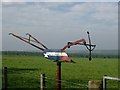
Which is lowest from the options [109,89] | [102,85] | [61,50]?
[109,89]

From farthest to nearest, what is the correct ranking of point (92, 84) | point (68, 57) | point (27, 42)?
point (27, 42) < point (68, 57) < point (92, 84)

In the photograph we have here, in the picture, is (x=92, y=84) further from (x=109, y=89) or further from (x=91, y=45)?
(x=109, y=89)

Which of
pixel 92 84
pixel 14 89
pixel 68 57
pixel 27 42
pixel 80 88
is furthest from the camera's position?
pixel 80 88

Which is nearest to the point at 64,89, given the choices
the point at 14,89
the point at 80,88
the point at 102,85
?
the point at 80,88

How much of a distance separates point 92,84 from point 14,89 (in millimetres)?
7705

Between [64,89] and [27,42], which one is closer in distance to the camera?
[27,42]

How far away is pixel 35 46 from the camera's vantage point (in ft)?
34.4

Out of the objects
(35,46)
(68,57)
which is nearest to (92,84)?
(68,57)

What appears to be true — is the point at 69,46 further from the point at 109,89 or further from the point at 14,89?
the point at 109,89

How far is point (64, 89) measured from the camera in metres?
14.9

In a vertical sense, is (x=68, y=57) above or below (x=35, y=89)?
above

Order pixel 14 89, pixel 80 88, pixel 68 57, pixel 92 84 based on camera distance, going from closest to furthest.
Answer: pixel 92 84
pixel 68 57
pixel 14 89
pixel 80 88

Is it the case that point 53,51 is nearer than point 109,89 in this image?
Yes

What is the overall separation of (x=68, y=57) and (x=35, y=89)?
524cm
